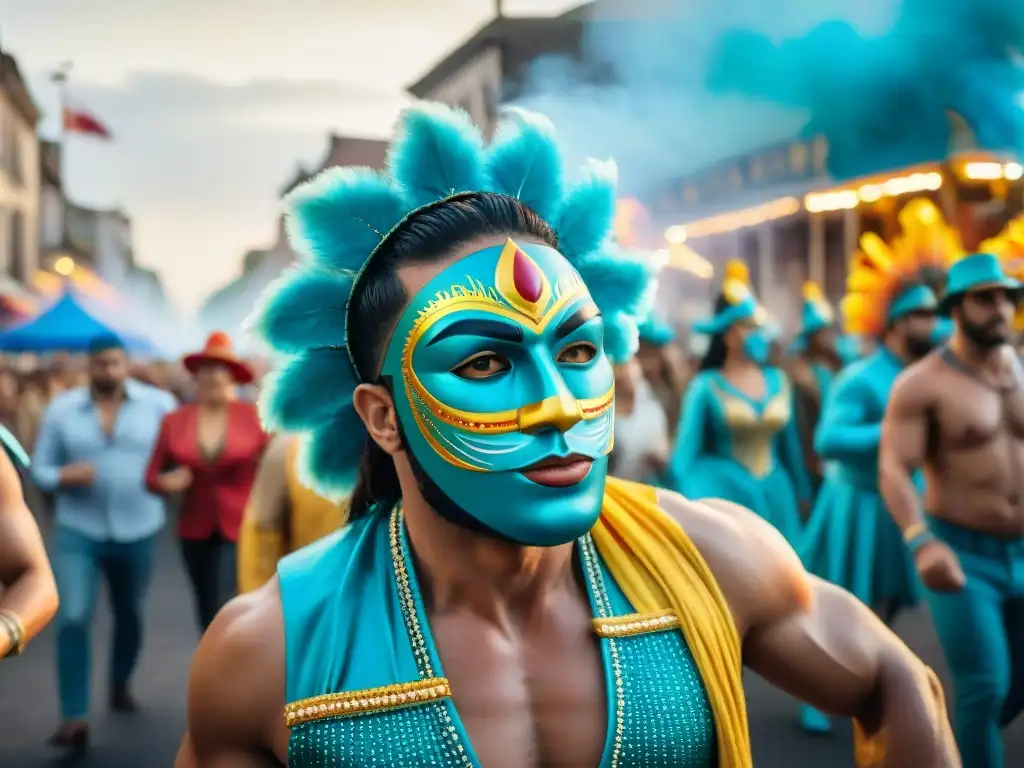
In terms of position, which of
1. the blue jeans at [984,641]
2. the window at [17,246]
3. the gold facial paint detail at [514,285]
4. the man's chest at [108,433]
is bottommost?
the blue jeans at [984,641]

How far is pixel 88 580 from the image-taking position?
5.27 metres

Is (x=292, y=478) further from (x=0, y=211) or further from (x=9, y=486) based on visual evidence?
(x=0, y=211)

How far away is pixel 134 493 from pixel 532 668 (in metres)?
4.08

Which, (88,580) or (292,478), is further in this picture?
(88,580)

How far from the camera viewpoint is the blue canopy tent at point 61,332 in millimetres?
12477

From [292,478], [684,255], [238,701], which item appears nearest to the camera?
[238,701]

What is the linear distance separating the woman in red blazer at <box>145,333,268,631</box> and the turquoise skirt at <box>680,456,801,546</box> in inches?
89.7

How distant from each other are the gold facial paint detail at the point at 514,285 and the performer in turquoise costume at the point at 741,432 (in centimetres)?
432

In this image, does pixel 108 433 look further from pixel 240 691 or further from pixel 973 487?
pixel 240 691

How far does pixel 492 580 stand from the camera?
6.12ft

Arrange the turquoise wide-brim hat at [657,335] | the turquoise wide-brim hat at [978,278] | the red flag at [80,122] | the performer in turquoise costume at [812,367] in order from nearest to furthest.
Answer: the turquoise wide-brim hat at [978,278] < the turquoise wide-brim hat at [657,335] < the performer in turquoise costume at [812,367] < the red flag at [80,122]

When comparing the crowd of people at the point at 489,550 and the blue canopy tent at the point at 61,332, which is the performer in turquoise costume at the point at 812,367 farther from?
the blue canopy tent at the point at 61,332

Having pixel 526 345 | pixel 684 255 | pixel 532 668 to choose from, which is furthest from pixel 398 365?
pixel 684 255

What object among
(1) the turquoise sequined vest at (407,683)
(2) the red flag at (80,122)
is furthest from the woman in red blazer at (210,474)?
(2) the red flag at (80,122)
